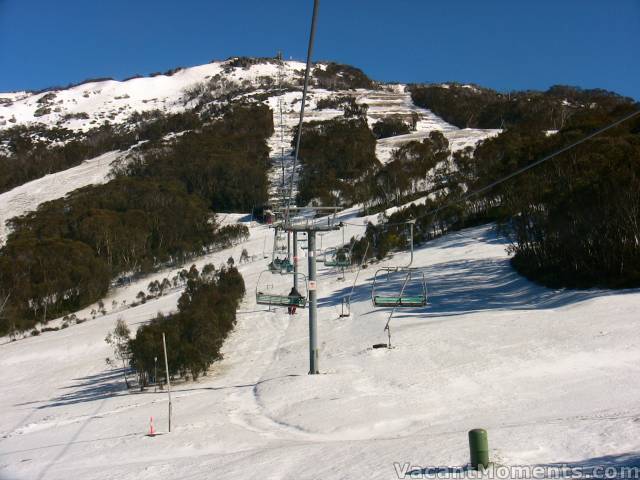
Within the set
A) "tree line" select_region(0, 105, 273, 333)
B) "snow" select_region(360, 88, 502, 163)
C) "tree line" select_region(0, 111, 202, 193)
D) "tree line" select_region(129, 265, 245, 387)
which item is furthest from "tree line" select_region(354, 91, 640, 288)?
"tree line" select_region(0, 111, 202, 193)

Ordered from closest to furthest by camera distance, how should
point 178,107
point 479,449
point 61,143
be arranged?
point 479,449, point 61,143, point 178,107

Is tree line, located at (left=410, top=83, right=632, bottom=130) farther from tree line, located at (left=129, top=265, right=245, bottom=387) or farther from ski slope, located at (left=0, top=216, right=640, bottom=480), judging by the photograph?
tree line, located at (left=129, top=265, right=245, bottom=387)

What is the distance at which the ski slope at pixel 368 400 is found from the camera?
8492 millimetres

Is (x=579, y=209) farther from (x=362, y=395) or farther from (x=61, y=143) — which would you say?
(x=61, y=143)

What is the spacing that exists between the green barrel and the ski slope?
0.45 m

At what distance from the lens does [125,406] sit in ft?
55.5

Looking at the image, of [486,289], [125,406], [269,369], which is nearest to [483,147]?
[486,289]

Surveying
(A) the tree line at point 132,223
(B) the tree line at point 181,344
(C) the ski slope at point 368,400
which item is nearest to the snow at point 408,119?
(A) the tree line at point 132,223

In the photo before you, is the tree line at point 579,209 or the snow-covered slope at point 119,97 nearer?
the tree line at point 579,209

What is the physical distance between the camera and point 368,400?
12.8 meters

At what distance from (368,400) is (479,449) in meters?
5.92

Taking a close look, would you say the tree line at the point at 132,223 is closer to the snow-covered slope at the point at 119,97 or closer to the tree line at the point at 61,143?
the tree line at the point at 61,143

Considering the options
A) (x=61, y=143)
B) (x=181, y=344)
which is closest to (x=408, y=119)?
(x=61, y=143)

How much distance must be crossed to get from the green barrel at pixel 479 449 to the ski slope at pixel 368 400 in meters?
0.45
